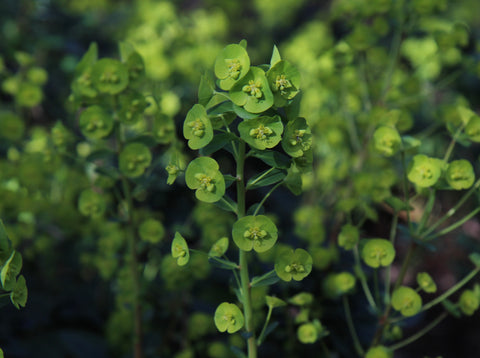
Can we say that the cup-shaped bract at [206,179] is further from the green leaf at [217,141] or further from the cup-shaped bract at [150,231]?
the cup-shaped bract at [150,231]

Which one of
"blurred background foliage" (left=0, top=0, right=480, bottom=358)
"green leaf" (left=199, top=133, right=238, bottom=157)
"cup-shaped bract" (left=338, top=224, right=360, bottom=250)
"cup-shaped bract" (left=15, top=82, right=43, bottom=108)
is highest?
"green leaf" (left=199, top=133, right=238, bottom=157)

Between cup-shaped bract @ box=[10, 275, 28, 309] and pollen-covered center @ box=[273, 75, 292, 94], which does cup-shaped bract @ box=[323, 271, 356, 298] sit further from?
cup-shaped bract @ box=[10, 275, 28, 309]

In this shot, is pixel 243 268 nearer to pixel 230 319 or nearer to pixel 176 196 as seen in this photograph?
pixel 230 319

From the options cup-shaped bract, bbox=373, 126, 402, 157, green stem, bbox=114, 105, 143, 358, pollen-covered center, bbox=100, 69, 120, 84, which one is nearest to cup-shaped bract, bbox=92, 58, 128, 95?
pollen-covered center, bbox=100, 69, 120, 84

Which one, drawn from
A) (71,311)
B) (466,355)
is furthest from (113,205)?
(466,355)

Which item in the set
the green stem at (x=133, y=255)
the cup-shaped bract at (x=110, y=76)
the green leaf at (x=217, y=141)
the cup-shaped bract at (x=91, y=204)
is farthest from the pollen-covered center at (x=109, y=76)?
the green leaf at (x=217, y=141)

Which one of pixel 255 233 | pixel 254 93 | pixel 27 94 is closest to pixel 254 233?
pixel 255 233
